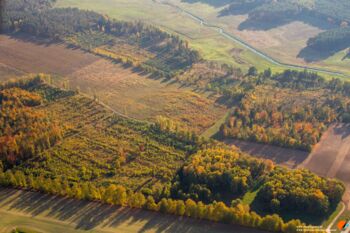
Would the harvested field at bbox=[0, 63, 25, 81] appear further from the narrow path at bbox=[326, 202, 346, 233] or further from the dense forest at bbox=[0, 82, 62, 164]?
the narrow path at bbox=[326, 202, 346, 233]

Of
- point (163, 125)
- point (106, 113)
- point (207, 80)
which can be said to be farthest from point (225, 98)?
point (106, 113)

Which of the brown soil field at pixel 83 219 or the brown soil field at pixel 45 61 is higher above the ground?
the brown soil field at pixel 45 61

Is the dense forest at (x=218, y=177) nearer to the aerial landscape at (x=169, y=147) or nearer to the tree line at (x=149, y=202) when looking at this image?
the aerial landscape at (x=169, y=147)

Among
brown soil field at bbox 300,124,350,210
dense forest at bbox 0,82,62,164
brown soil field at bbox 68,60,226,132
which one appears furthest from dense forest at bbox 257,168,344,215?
dense forest at bbox 0,82,62,164

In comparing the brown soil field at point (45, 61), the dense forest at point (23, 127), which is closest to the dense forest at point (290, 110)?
the dense forest at point (23, 127)

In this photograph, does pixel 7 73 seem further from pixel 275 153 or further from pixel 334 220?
pixel 334 220
